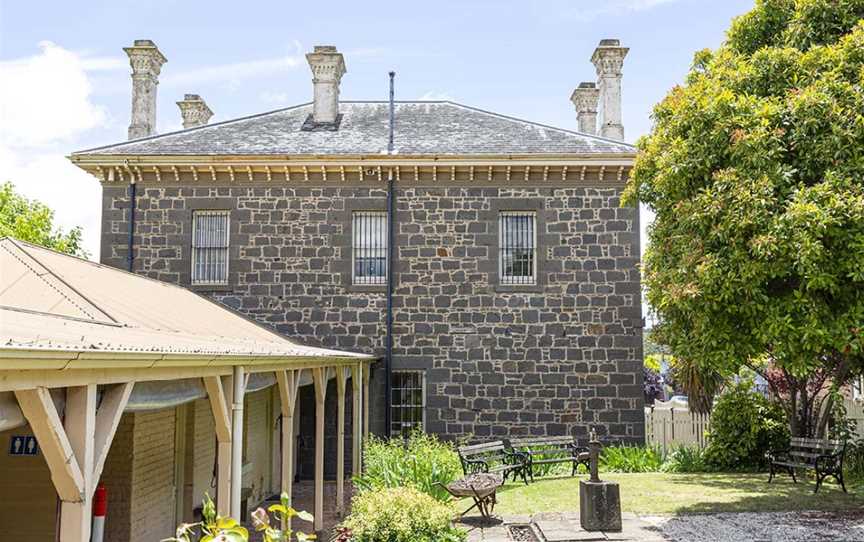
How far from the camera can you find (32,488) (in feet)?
26.3

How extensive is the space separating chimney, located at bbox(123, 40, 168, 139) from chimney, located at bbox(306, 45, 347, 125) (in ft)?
11.8

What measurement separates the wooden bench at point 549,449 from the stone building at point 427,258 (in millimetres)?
526

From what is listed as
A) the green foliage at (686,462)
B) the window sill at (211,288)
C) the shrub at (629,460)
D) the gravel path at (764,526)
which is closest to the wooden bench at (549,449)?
the shrub at (629,460)

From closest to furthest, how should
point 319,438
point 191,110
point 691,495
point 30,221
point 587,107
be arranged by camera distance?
1. point 319,438
2. point 691,495
3. point 587,107
4. point 191,110
5. point 30,221

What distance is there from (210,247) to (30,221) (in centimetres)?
2190

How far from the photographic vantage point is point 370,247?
656 inches

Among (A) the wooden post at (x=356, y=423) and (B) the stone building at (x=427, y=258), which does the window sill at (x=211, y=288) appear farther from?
(A) the wooden post at (x=356, y=423)

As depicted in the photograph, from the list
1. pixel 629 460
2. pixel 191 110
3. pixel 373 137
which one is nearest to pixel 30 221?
pixel 191 110

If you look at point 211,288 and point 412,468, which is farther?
point 211,288

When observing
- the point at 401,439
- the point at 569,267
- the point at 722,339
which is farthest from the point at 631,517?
the point at 569,267

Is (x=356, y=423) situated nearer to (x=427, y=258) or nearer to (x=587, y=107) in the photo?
(x=427, y=258)

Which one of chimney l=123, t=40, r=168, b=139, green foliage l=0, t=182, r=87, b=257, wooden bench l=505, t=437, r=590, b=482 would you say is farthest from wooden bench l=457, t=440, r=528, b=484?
green foliage l=0, t=182, r=87, b=257

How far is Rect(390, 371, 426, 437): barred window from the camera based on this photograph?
53.5 ft

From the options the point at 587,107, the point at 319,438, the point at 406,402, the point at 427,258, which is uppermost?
the point at 587,107
